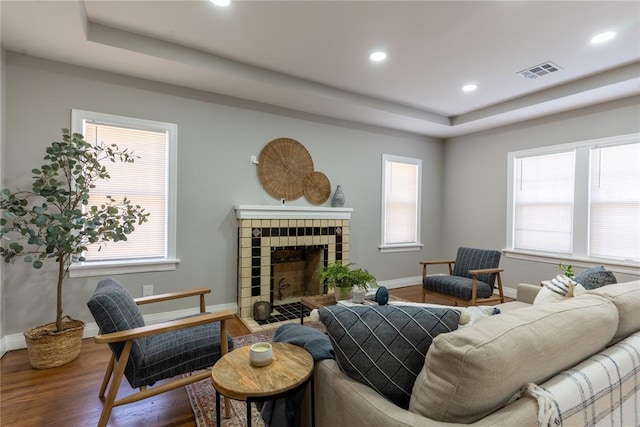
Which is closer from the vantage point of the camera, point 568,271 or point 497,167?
point 568,271

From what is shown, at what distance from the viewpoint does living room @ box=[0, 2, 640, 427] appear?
2.73 m

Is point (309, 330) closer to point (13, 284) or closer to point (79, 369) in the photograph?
point (79, 369)

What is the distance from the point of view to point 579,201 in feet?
12.8

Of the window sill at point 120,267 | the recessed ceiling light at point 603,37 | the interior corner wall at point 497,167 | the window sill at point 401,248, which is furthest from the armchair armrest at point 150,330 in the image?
the interior corner wall at point 497,167

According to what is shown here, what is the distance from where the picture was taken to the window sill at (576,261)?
3.49 m

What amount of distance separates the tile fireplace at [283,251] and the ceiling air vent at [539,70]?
256cm

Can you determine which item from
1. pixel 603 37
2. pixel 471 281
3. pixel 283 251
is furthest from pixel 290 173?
pixel 603 37

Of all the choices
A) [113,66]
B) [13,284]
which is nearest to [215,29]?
[113,66]

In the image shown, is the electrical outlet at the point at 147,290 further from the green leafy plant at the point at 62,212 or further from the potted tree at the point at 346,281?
the potted tree at the point at 346,281

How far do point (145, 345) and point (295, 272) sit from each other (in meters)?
2.63

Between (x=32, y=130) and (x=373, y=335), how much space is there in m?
3.46

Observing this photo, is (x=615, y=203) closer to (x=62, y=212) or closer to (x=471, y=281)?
(x=471, y=281)

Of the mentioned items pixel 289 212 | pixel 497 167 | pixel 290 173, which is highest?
pixel 497 167

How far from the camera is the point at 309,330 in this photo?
167 centimetres
